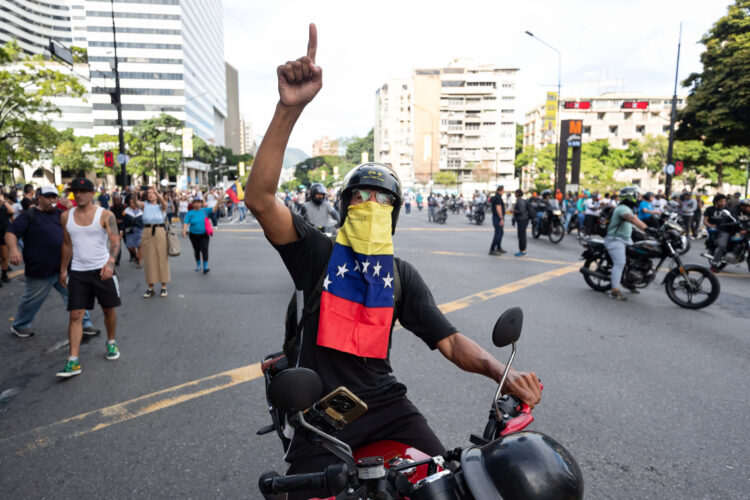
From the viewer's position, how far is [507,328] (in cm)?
170

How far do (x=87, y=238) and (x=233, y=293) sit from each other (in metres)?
3.59

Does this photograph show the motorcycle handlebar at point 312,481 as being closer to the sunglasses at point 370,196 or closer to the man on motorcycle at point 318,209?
the sunglasses at point 370,196

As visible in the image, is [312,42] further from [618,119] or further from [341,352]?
[618,119]

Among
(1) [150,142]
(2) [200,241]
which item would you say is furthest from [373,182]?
(1) [150,142]

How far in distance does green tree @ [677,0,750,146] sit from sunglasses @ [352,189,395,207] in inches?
945

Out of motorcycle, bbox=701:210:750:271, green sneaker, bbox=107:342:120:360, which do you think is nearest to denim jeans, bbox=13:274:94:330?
green sneaker, bbox=107:342:120:360

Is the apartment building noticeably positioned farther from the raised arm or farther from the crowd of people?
the raised arm

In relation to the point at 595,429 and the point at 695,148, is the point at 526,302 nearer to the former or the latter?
the point at 595,429

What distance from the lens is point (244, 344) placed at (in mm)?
5500

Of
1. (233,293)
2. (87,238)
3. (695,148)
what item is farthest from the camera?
(695,148)

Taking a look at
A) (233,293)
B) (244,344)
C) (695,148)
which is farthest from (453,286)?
(695,148)

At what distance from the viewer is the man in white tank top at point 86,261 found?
473 cm

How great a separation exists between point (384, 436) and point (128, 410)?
282cm

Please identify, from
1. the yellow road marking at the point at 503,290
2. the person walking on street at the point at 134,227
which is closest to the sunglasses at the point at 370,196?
the yellow road marking at the point at 503,290
